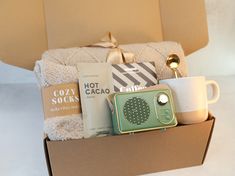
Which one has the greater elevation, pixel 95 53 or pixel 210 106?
pixel 95 53

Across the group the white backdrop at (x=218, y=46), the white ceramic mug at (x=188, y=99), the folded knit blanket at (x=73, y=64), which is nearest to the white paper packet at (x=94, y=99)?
the folded knit blanket at (x=73, y=64)

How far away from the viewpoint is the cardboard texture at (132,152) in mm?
569

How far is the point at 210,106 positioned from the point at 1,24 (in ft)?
1.94

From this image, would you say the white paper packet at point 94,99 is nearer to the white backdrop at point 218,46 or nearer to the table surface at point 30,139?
the table surface at point 30,139

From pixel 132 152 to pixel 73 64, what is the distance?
217 millimetres

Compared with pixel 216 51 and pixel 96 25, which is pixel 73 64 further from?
pixel 216 51

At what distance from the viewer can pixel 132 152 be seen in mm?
603

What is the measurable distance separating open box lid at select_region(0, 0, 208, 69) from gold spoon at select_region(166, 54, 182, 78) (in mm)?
96

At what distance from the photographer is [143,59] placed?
65 centimetres

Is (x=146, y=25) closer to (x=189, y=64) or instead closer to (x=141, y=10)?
(x=141, y=10)

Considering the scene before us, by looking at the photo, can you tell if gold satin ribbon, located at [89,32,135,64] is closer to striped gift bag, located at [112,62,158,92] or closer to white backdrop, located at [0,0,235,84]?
striped gift bag, located at [112,62,158,92]

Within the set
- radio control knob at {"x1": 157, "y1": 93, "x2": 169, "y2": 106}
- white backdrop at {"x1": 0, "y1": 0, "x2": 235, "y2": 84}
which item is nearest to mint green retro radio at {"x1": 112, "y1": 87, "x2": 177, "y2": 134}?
radio control knob at {"x1": 157, "y1": 93, "x2": 169, "y2": 106}

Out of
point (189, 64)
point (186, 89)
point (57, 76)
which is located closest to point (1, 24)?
point (57, 76)

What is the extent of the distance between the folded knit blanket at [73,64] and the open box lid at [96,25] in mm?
61
